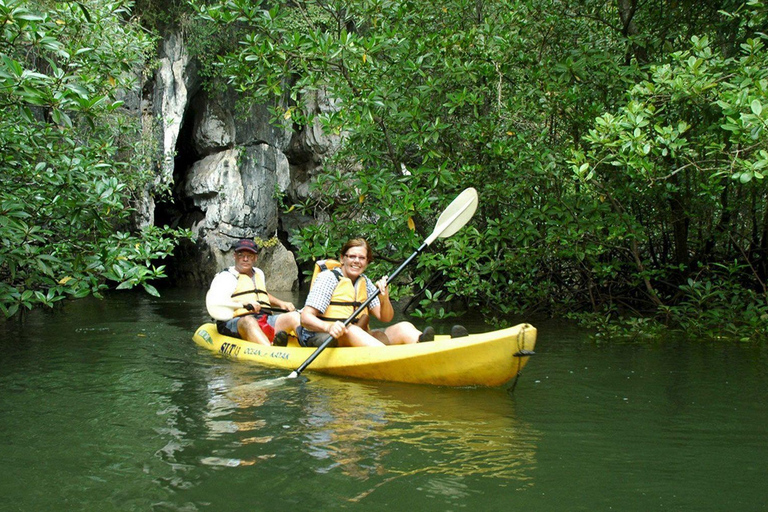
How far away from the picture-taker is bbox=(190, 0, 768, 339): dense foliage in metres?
5.72

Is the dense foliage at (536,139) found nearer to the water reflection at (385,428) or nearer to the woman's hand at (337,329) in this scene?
the woman's hand at (337,329)

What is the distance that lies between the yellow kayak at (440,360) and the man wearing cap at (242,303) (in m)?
0.94

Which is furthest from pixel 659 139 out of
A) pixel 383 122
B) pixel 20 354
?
pixel 20 354

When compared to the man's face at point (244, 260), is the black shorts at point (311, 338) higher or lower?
lower

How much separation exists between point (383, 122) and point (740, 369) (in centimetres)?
362

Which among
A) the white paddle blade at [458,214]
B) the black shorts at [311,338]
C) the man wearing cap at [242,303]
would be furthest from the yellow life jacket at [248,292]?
the white paddle blade at [458,214]

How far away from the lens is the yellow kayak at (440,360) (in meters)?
4.04

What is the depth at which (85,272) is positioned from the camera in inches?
175

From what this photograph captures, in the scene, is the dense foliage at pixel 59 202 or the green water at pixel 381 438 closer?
the green water at pixel 381 438

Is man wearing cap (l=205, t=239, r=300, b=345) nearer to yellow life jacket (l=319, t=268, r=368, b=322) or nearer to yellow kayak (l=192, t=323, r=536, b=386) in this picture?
yellow kayak (l=192, t=323, r=536, b=386)

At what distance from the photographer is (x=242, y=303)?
6109 mm

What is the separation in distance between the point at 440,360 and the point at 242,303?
2449 millimetres

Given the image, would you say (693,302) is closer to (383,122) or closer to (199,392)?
(383,122)

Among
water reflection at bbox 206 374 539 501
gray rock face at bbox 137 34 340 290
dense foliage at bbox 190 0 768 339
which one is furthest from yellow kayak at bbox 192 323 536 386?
gray rock face at bbox 137 34 340 290
